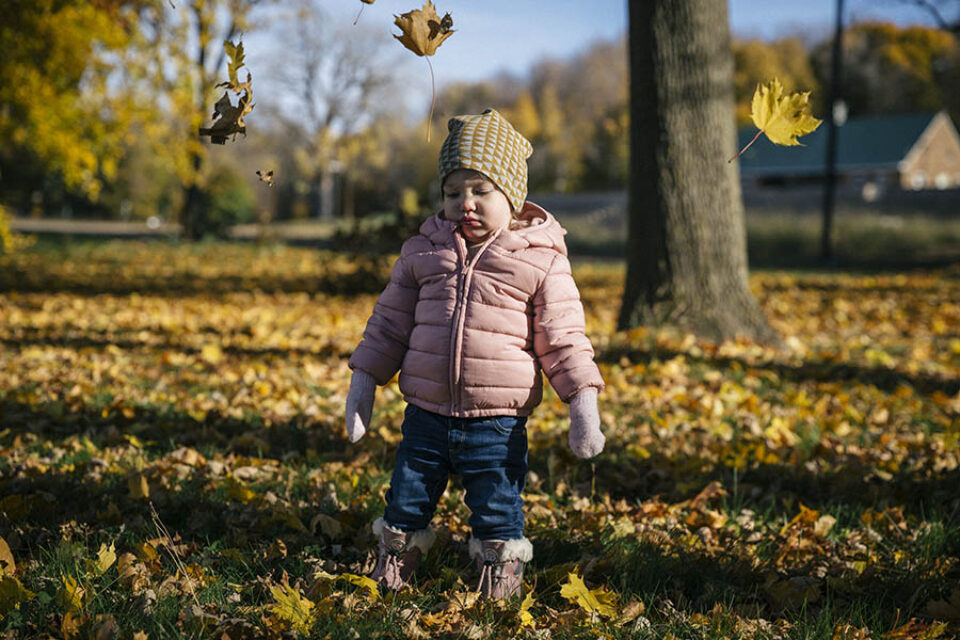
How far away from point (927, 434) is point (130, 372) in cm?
500

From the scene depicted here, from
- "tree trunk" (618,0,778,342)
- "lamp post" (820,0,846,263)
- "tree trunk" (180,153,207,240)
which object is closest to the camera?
"tree trunk" (618,0,778,342)

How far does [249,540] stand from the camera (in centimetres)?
278

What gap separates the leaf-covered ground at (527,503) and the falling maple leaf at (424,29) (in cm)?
150

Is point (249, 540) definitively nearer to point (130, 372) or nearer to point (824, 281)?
point (130, 372)

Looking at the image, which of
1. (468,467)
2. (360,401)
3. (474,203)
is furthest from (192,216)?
(468,467)

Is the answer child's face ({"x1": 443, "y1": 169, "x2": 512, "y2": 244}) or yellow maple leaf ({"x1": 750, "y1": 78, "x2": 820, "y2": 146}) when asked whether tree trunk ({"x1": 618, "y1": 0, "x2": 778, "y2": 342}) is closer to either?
yellow maple leaf ({"x1": 750, "y1": 78, "x2": 820, "y2": 146})

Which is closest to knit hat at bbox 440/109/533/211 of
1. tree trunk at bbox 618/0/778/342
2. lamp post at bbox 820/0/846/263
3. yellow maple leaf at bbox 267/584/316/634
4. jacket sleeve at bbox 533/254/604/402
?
jacket sleeve at bbox 533/254/604/402

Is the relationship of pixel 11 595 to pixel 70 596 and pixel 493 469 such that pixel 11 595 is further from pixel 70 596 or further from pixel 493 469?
pixel 493 469

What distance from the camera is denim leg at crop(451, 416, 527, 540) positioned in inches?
93.2

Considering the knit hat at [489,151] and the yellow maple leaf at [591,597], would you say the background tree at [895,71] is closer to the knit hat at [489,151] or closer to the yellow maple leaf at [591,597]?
the knit hat at [489,151]

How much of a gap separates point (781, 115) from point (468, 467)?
142 centimetres

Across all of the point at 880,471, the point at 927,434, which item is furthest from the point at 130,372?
the point at 927,434

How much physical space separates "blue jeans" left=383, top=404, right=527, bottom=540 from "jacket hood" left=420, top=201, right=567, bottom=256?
1.79ft

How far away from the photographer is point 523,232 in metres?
2.44
